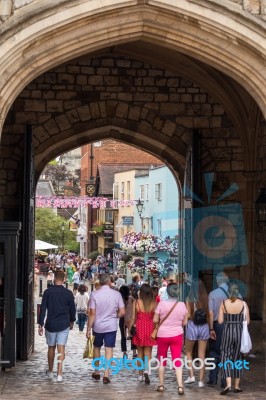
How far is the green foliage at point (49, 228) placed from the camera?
Answer: 60.9 meters

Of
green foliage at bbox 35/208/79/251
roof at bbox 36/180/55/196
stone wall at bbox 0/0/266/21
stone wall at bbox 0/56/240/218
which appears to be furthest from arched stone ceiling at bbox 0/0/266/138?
roof at bbox 36/180/55/196

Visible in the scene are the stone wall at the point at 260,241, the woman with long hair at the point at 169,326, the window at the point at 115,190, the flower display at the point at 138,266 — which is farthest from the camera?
the window at the point at 115,190

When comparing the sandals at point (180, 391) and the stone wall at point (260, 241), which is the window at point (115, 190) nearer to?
the stone wall at point (260, 241)

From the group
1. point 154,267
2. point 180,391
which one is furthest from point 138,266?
point 180,391

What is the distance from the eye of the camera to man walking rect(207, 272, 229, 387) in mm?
11695

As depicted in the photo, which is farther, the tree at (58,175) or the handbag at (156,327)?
the tree at (58,175)

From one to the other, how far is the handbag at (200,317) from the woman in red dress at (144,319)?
50 centimetres

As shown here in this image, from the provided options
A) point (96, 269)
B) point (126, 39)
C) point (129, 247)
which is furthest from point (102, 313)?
point (96, 269)

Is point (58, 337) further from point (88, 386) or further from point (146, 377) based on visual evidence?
point (146, 377)

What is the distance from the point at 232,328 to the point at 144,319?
1124 millimetres

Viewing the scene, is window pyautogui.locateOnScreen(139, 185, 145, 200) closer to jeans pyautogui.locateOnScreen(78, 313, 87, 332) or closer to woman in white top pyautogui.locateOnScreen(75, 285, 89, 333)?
jeans pyautogui.locateOnScreen(78, 313, 87, 332)

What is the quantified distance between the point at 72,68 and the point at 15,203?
221 centimetres

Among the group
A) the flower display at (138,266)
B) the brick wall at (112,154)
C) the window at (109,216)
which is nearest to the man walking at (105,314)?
the flower display at (138,266)

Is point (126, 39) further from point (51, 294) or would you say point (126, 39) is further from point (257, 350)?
point (257, 350)
